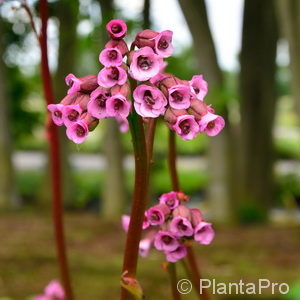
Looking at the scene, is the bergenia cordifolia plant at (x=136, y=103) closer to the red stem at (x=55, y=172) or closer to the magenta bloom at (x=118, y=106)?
the magenta bloom at (x=118, y=106)

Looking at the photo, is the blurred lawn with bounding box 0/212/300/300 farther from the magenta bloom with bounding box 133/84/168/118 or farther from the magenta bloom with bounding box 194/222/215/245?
the magenta bloom with bounding box 133/84/168/118

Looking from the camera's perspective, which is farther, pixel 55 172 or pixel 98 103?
pixel 55 172

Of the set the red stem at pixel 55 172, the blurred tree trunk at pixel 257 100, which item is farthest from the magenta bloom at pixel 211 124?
the blurred tree trunk at pixel 257 100

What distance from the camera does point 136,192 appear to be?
3.12 ft

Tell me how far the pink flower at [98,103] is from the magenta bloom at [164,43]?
0.10 metres

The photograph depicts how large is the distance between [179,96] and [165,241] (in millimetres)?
292

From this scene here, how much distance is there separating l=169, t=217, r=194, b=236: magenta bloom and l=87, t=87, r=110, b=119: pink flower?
0.26 meters

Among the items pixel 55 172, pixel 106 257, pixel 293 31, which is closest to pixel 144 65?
pixel 55 172

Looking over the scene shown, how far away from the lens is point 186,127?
0.96 m

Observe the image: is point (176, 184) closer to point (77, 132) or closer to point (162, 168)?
point (77, 132)

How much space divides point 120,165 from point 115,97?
23.3ft

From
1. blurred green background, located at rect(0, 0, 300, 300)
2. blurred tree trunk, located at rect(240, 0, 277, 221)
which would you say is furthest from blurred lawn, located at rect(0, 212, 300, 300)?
blurred tree trunk, located at rect(240, 0, 277, 221)

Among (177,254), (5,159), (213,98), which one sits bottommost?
(5,159)

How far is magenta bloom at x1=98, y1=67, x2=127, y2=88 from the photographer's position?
924mm
